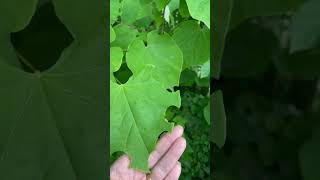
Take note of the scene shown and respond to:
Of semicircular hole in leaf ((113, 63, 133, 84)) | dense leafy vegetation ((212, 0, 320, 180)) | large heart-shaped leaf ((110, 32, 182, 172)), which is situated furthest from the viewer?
semicircular hole in leaf ((113, 63, 133, 84))

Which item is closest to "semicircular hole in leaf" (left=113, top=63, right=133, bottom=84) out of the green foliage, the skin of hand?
the skin of hand

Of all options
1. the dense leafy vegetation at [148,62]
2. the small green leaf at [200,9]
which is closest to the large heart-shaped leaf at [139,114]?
the dense leafy vegetation at [148,62]

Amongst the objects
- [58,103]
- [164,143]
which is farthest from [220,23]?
[164,143]

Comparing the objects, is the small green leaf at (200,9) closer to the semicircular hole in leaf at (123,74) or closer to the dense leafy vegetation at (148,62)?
the dense leafy vegetation at (148,62)

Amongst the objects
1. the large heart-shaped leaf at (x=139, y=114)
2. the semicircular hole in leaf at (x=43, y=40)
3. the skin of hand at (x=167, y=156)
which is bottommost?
the skin of hand at (x=167, y=156)

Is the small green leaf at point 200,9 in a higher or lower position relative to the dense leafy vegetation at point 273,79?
higher

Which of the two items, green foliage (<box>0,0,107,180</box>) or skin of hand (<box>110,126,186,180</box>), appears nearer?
green foliage (<box>0,0,107,180</box>)

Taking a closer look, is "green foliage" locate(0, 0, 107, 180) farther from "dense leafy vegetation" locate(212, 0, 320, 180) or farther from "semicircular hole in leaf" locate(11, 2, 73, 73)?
"dense leafy vegetation" locate(212, 0, 320, 180)
